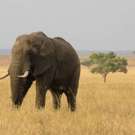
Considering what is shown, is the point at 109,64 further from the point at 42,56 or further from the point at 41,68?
the point at 41,68

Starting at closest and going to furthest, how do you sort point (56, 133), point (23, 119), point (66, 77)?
point (56, 133), point (23, 119), point (66, 77)

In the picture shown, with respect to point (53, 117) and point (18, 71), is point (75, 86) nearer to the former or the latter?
point (18, 71)

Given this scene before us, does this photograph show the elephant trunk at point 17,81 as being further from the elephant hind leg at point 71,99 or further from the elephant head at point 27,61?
the elephant hind leg at point 71,99

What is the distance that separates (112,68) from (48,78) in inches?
1409

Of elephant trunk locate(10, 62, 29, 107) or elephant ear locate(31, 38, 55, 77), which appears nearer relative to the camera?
elephant trunk locate(10, 62, 29, 107)

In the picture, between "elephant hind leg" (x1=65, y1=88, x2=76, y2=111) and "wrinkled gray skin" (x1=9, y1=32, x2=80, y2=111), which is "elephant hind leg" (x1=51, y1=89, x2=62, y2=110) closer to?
"wrinkled gray skin" (x1=9, y1=32, x2=80, y2=111)

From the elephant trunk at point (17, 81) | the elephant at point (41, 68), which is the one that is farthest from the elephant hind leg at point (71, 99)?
the elephant trunk at point (17, 81)

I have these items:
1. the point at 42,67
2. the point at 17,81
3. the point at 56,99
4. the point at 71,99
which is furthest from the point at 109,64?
the point at 17,81

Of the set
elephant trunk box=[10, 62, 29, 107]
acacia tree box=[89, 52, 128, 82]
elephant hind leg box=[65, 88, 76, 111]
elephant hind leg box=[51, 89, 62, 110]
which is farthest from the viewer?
acacia tree box=[89, 52, 128, 82]

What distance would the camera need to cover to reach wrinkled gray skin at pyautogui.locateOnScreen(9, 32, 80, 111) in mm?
9828

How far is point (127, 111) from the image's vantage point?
35.1 feet

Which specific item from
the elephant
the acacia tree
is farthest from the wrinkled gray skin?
the acacia tree

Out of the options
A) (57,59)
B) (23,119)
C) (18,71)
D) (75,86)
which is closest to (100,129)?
(23,119)

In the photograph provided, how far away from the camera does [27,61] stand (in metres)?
9.82
